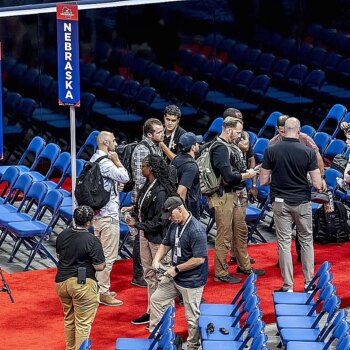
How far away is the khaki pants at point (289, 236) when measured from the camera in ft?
35.8

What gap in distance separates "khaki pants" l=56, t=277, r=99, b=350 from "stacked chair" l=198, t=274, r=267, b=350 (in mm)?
931

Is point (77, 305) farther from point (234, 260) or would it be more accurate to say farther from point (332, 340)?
point (234, 260)

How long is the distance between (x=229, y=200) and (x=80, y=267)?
97.8 inches

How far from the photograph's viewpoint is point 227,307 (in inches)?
398

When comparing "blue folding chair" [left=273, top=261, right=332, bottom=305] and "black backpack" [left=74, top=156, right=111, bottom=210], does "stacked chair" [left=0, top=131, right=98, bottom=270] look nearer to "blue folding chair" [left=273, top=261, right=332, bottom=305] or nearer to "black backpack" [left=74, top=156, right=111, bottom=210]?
"black backpack" [left=74, top=156, right=111, bottom=210]

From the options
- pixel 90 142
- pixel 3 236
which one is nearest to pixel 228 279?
pixel 3 236

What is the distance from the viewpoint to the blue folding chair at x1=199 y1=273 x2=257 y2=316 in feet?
32.4

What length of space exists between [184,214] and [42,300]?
94.9 inches

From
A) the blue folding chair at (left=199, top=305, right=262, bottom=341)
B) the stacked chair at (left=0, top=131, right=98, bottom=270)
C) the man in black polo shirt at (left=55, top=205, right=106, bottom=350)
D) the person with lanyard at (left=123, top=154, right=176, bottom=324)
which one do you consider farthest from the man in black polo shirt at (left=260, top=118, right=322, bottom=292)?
the stacked chair at (left=0, top=131, right=98, bottom=270)

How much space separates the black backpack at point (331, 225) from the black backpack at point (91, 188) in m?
2.93

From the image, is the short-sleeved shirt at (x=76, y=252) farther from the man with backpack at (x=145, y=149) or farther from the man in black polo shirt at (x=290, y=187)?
the man in black polo shirt at (x=290, y=187)

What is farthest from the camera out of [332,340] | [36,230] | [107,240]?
[36,230]

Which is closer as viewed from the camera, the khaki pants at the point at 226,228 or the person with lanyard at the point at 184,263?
the person with lanyard at the point at 184,263

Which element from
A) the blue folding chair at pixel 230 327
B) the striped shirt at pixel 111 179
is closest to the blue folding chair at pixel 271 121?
the striped shirt at pixel 111 179
